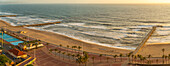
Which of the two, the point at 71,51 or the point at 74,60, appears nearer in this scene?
the point at 74,60

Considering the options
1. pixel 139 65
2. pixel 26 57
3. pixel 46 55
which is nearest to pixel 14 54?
pixel 26 57

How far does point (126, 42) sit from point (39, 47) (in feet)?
117

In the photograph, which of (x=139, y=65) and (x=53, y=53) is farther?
(x=53, y=53)

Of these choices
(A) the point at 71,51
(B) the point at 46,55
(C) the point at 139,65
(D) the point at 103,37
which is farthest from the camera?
(D) the point at 103,37

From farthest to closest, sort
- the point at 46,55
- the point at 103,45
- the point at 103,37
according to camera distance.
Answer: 1. the point at 103,37
2. the point at 103,45
3. the point at 46,55

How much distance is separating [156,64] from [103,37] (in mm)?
37125

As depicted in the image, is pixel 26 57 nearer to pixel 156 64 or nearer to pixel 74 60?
pixel 74 60

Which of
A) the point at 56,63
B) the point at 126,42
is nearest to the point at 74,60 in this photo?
the point at 56,63

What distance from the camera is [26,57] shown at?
143 ft

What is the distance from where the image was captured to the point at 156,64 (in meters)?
42.1

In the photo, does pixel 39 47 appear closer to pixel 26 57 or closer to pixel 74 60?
pixel 26 57

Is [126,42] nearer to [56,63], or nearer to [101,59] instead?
[101,59]

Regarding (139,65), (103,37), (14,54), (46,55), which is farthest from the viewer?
(103,37)

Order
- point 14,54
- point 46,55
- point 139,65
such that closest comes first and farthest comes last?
point 139,65 < point 14,54 < point 46,55
